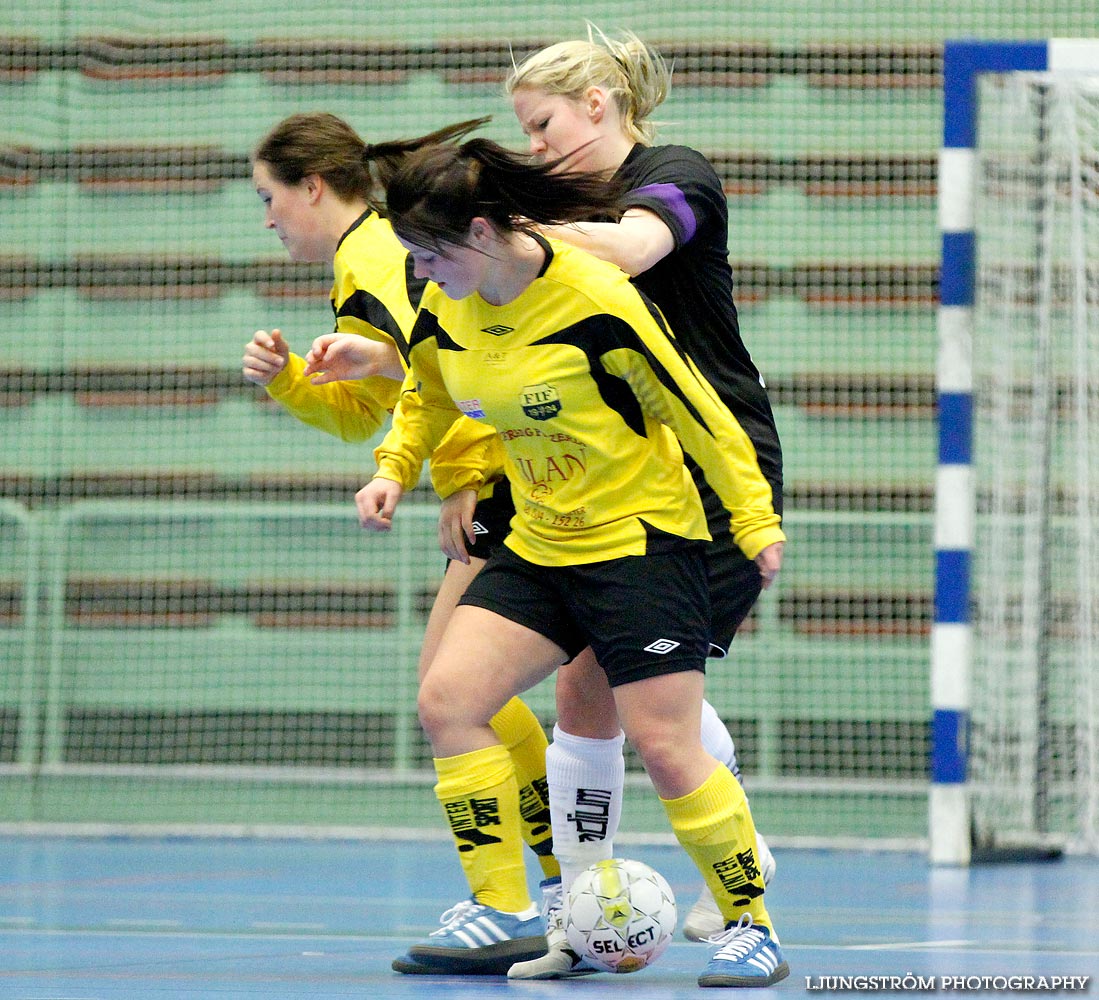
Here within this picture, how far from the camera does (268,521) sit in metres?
6.72

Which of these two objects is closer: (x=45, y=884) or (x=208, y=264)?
(x=45, y=884)

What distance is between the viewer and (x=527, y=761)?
3.44 meters

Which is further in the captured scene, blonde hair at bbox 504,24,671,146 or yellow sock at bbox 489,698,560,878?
yellow sock at bbox 489,698,560,878

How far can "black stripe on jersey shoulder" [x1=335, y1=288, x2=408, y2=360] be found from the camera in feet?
10.6

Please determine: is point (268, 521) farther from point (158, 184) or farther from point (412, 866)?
point (412, 866)

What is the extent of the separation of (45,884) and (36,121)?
3498 millimetres

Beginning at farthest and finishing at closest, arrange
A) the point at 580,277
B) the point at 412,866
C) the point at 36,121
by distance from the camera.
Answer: the point at 36,121, the point at 412,866, the point at 580,277

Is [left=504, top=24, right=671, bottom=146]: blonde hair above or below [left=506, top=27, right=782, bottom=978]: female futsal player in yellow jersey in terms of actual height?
above

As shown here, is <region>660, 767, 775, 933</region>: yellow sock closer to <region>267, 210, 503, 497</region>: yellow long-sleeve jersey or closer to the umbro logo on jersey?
the umbro logo on jersey

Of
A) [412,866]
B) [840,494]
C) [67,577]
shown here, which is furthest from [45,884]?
[840,494]

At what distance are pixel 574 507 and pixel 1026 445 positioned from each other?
319 centimetres

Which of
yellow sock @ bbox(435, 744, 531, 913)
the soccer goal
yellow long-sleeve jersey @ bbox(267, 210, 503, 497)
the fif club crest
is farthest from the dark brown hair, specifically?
the soccer goal

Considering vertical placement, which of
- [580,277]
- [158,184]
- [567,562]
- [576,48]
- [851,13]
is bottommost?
[567,562]

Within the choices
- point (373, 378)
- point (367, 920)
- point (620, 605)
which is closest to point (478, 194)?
point (620, 605)
